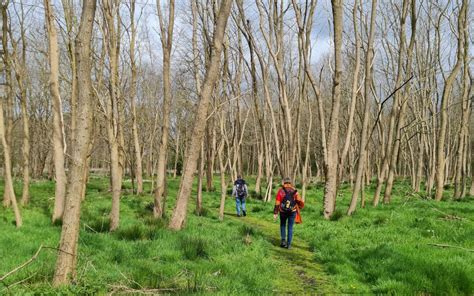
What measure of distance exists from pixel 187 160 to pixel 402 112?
9737mm

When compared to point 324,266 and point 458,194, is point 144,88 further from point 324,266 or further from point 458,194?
point 324,266

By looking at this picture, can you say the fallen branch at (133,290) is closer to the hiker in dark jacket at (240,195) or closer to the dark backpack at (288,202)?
the dark backpack at (288,202)

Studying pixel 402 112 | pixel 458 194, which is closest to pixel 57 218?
pixel 402 112

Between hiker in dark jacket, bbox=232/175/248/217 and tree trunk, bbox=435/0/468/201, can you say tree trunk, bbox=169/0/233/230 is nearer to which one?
hiker in dark jacket, bbox=232/175/248/217

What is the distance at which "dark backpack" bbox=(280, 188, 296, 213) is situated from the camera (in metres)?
8.98

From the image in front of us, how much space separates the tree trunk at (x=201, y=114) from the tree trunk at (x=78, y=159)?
14.5 feet

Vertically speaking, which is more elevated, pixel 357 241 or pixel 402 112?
pixel 402 112

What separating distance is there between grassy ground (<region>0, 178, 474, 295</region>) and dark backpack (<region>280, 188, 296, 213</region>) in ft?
2.77

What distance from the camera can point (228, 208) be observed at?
55.0ft

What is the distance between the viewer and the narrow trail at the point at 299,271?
227 inches

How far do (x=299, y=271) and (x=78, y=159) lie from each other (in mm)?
4197

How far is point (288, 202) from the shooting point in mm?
8992

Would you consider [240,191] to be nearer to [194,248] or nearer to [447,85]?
[194,248]

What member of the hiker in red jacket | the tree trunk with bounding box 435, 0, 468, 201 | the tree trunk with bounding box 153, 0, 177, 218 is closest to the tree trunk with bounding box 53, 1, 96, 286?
the hiker in red jacket
